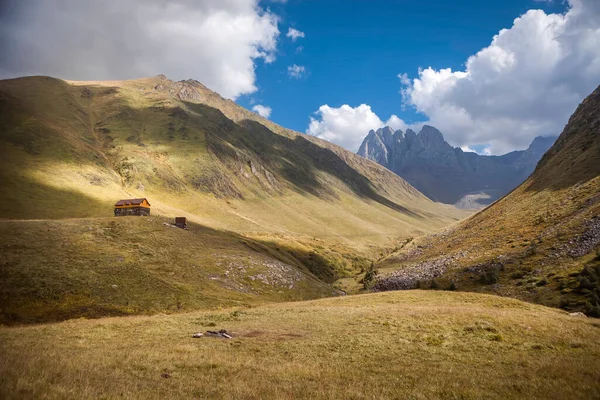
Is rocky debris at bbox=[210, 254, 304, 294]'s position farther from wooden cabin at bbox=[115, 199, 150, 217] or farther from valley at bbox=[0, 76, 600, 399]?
wooden cabin at bbox=[115, 199, 150, 217]

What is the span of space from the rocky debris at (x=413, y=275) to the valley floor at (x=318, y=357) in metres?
36.0

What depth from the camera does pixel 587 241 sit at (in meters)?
49.2

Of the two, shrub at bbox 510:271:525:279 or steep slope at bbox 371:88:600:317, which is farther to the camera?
shrub at bbox 510:271:525:279

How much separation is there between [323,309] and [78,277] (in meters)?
35.6

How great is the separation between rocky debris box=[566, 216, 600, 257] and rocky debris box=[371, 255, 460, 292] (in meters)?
22.4

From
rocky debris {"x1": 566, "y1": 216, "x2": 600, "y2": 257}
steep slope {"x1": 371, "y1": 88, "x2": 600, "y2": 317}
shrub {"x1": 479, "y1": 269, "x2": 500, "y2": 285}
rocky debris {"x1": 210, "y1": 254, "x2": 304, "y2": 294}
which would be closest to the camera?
steep slope {"x1": 371, "y1": 88, "x2": 600, "y2": 317}

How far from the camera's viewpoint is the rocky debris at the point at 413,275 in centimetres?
7054

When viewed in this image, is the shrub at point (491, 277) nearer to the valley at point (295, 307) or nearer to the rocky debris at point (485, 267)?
the valley at point (295, 307)

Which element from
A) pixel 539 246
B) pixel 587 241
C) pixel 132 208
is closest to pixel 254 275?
pixel 132 208

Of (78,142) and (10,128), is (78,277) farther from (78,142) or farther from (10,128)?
(78,142)

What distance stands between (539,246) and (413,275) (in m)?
26.8

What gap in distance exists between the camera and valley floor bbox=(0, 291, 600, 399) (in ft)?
43.4

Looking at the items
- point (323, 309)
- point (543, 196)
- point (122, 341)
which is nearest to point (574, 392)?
point (122, 341)

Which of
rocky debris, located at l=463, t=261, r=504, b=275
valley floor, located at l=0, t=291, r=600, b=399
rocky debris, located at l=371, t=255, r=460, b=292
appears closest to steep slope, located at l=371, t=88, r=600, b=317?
rocky debris, located at l=463, t=261, r=504, b=275
